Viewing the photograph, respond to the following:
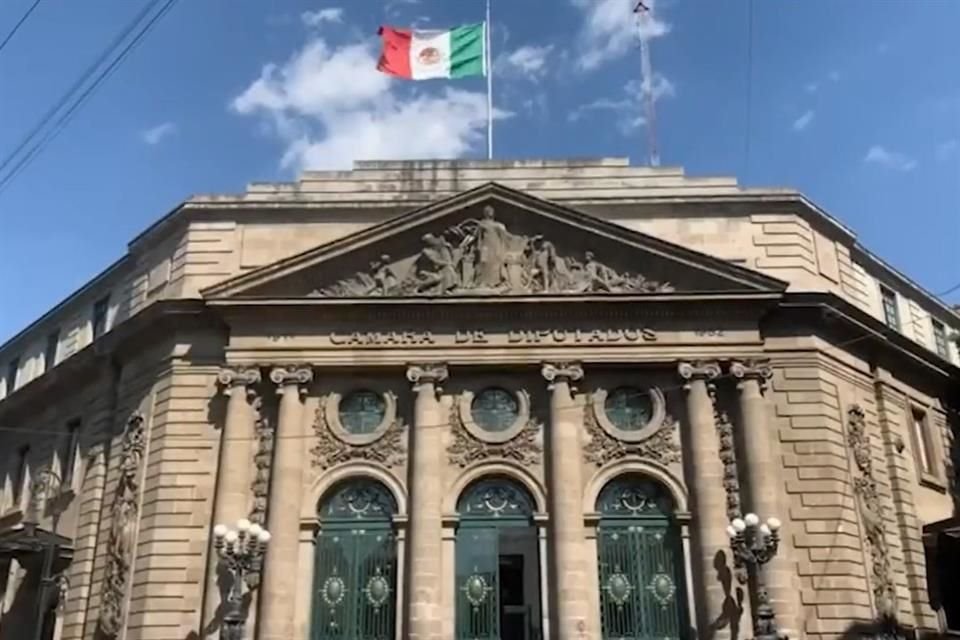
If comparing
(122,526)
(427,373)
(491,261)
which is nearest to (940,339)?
(491,261)

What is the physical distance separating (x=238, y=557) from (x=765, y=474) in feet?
42.1

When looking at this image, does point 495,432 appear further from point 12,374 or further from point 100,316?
point 12,374

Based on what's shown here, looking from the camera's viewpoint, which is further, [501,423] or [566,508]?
[501,423]

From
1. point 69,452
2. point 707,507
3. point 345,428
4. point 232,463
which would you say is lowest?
point 707,507

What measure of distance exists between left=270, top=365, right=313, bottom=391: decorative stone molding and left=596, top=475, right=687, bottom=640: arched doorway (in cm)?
826

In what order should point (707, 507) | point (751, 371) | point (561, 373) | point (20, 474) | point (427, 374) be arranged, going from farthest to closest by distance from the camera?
point (20, 474)
point (427, 374)
point (561, 373)
point (751, 371)
point (707, 507)

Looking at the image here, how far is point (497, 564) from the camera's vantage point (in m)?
25.9

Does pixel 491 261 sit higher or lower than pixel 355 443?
higher

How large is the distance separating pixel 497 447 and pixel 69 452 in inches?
570

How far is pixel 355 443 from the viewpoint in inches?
1064

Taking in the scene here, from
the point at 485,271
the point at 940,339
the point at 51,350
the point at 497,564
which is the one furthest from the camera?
the point at 51,350

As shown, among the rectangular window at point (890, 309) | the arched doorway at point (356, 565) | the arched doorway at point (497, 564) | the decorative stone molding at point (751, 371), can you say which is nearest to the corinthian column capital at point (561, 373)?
the arched doorway at point (497, 564)

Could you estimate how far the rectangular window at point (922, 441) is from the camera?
30373 mm

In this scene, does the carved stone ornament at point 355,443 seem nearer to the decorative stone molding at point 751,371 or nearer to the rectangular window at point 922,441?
the decorative stone molding at point 751,371
